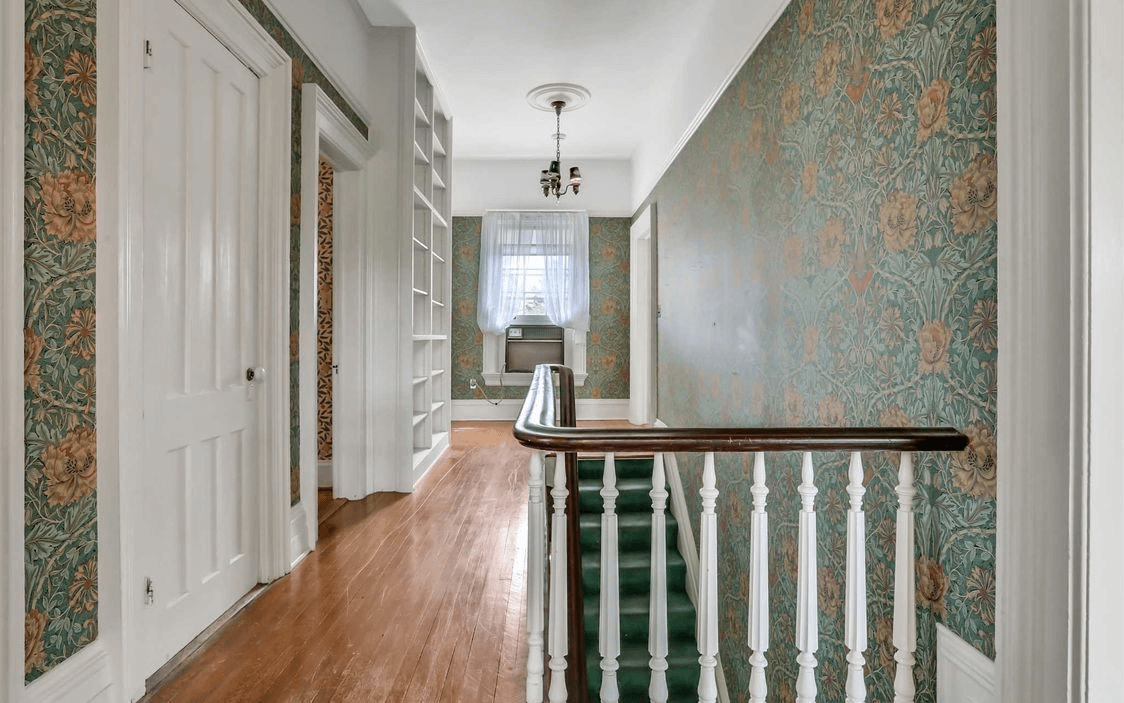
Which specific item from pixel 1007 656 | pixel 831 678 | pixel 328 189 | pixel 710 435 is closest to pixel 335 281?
pixel 328 189

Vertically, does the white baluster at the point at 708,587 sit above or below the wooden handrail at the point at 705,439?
below

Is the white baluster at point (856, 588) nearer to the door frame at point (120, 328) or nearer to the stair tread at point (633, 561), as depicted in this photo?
the door frame at point (120, 328)

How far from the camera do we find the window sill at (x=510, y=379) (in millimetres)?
7328

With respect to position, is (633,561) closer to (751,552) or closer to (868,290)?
(751,552)

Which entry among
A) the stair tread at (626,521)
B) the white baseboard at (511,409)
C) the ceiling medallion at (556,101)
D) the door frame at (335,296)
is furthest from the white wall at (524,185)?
the stair tread at (626,521)

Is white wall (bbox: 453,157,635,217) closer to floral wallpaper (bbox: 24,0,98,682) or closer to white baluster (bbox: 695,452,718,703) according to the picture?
floral wallpaper (bbox: 24,0,98,682)

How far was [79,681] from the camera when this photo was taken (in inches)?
60.1

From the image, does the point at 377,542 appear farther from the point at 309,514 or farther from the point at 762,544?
the point at 762,544

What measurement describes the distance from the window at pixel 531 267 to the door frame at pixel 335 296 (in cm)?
341

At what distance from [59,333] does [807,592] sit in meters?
1.92

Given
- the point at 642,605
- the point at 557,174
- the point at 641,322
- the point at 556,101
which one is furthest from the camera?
the point at 641,322

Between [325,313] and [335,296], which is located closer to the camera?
[335,296]

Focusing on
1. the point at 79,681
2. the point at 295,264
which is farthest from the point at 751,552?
the point at 295,264
